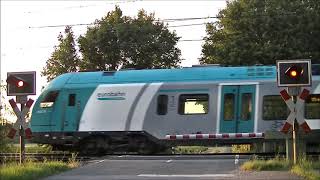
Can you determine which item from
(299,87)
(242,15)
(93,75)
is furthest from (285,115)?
(242,15)

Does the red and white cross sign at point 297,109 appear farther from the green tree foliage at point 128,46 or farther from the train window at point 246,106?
the green tree foliage at point 128,46

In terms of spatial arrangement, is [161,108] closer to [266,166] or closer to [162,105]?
[162,105]

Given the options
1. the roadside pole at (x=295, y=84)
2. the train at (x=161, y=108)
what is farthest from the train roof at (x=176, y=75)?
the roadside pole at (x=295, y=84)

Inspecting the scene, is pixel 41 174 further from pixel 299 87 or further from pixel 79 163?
pixel 299 87

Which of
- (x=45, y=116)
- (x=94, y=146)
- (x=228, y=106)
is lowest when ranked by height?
(x=94, y=146)

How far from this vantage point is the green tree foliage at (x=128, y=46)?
132ft

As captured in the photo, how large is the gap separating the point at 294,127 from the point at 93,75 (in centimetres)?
960

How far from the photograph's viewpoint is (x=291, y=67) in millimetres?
14352

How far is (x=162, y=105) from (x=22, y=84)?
6508 mm

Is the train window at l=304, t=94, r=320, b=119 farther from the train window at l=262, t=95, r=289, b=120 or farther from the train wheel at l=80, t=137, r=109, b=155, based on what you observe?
the train wheel at l=80, t=137, r=109, b=155

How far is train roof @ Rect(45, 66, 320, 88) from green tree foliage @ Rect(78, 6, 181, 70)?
18304 mm

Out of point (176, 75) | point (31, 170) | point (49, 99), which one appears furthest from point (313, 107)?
point (31, 170)

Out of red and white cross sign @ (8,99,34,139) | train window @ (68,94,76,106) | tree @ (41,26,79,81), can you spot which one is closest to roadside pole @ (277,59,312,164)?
red and white cross sign @ (8,99,34,139)

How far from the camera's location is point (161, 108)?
20.9m
